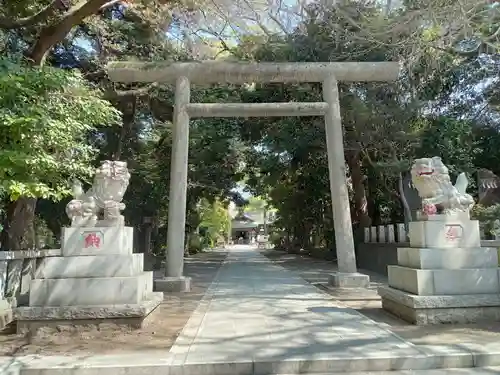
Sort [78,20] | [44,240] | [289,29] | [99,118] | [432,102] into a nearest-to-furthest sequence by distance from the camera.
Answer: [99,118]
[78,20]
[289,29]
[432,102]
[44,240]

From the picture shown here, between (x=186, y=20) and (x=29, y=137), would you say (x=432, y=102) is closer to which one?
(x=186, y=20)

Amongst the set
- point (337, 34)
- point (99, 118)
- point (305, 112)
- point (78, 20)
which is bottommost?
point (99, 118)

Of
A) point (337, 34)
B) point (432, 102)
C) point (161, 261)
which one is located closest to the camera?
point (337, 34)

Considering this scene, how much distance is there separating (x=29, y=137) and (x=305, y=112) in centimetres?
759

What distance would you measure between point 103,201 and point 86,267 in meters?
1.11

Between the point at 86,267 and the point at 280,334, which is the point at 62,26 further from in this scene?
the point at 280,334

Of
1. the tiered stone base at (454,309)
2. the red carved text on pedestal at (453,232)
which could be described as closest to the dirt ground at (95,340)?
the tiered stone base at (454,309)

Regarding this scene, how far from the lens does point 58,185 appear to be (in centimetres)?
839

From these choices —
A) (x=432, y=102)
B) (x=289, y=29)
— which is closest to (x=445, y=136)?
(x=432, y=102)

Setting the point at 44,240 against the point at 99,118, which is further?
the point at 44,240

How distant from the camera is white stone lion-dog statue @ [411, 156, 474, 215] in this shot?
7812 millimetres

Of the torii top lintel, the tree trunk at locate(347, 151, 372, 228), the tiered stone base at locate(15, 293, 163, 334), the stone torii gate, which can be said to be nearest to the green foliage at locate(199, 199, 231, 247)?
the tree trunk at locate(347, 151, 372, 228)

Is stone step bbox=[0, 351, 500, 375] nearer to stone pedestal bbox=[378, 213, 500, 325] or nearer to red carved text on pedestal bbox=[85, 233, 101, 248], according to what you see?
stone pedestal bbox=[378, 213, 500, 325]

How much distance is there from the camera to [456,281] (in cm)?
736
